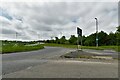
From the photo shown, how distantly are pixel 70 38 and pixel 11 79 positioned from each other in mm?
136637

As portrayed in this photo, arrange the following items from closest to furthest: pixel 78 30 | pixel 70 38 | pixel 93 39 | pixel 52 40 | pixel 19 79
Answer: pixel 19 79
pixel 78 30
pixel 93 39
pixel 70 38
pixel 52 40

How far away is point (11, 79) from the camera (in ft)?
29.0

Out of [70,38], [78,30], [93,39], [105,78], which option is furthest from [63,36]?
[105,78]

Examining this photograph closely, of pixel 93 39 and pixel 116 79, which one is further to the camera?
pixel 93 39

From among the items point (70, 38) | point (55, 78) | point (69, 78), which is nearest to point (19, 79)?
point (55, 78)

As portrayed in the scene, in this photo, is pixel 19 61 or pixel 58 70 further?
pixel 19 61

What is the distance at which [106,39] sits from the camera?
400 feet

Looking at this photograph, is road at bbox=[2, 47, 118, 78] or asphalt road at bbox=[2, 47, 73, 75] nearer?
road at bbox=[2, 47, 118, 78]

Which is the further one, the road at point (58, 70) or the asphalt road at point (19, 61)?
the asphalt road at point (19, 61)

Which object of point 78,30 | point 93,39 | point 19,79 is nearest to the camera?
point 19,79

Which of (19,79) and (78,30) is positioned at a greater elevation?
(78,30)

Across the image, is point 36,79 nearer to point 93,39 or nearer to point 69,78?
point 69,78

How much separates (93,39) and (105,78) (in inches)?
4363

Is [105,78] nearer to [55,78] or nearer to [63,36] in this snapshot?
[55,78]
